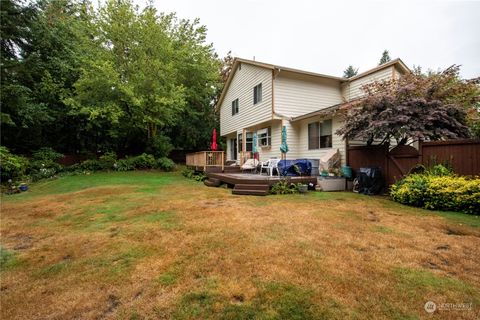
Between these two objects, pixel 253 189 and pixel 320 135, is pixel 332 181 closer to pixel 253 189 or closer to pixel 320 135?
pixel 320 135

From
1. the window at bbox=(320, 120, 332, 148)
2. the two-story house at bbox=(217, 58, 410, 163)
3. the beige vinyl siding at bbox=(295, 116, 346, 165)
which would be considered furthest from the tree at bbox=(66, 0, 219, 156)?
the window at bbox=(320, 120, 332, 148)

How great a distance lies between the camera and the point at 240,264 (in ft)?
9.82

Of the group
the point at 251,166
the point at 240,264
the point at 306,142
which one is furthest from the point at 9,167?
the point at 306,142

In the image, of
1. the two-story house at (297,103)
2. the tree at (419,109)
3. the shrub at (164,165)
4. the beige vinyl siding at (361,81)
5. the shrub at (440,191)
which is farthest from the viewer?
the shrub at (164,165)

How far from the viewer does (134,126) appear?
17.3 metres

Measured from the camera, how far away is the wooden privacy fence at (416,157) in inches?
249

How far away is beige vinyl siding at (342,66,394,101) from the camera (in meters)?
11.1

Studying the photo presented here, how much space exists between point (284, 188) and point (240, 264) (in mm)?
5499

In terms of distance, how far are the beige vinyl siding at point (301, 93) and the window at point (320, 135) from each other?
4.60 ft

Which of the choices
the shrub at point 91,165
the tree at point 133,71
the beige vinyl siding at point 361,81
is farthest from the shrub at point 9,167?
the beige vinyl siding at point 361,81

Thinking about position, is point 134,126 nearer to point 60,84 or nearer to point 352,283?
point 60,84

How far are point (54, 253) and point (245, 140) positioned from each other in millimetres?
12725

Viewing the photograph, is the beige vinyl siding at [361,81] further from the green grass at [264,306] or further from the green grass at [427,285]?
the green grass at [264,306]

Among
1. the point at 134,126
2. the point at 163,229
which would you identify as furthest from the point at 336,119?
the point at 134,126
